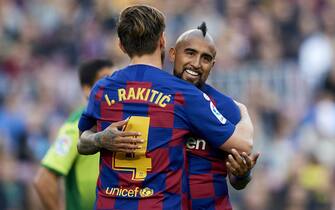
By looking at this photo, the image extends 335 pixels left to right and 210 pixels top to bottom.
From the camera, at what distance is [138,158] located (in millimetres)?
6859

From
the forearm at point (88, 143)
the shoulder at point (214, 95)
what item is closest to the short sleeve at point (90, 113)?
the forearm at point (88, 143)

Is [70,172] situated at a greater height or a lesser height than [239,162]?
lesser

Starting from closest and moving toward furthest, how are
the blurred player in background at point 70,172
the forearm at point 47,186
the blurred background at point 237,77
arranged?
the blurred player in background at point 70,172 → the forearm at point 47,186 → the blurred background at point 237,77

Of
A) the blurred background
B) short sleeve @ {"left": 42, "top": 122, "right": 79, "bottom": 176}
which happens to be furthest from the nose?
the blurred background

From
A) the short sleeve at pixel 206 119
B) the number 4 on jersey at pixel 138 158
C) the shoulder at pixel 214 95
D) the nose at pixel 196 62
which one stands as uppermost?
the nose at pixel 196 62

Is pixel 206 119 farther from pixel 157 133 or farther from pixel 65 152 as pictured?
pixel 65 152

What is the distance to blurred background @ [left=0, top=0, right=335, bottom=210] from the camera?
1562 centimetres

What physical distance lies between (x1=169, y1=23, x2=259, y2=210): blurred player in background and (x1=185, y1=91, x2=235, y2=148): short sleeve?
14cm

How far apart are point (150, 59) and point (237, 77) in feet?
32.2

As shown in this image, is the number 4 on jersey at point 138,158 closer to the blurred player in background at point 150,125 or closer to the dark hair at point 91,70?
the blurred player in background at point 150,125

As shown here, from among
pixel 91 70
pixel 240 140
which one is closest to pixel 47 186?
pixel 91 70

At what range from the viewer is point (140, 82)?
22.7 ft

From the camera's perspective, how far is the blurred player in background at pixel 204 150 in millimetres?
7009

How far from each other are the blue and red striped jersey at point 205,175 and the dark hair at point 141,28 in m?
0.60
